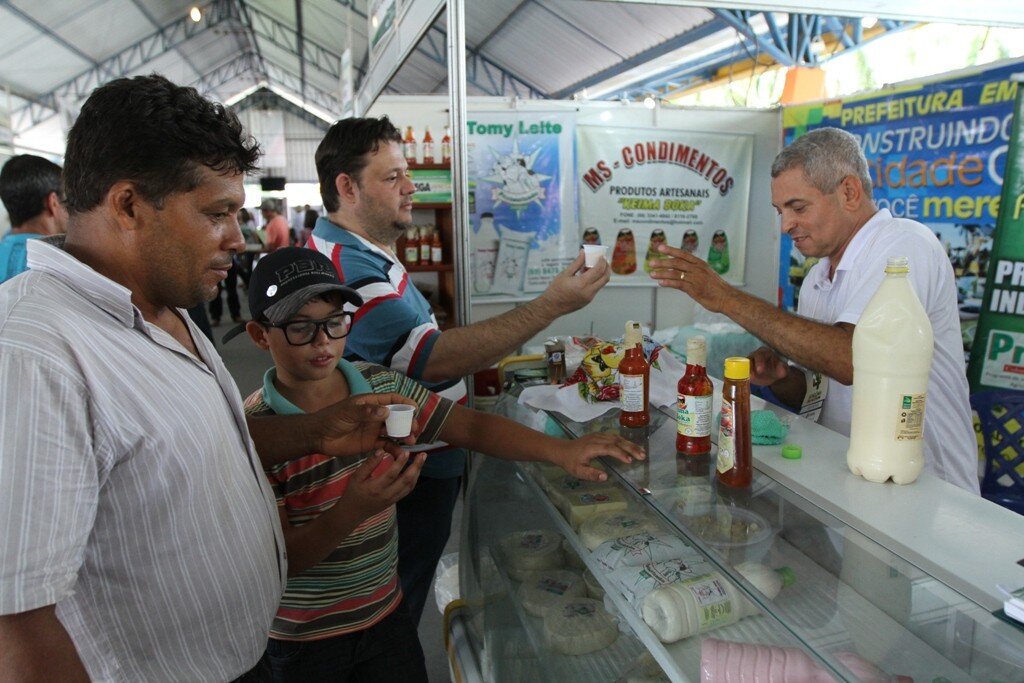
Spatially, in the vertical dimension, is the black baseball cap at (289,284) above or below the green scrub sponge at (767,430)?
above

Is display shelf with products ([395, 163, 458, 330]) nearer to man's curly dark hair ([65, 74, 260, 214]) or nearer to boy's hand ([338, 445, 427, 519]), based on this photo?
boy's hand ([338, 445, 427, 519])

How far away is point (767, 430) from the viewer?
5.13ft

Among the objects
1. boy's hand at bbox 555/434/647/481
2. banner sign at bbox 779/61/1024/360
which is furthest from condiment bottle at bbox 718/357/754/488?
banner sign at bbox 779/61/1024/360

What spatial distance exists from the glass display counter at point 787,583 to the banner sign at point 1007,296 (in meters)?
2.20

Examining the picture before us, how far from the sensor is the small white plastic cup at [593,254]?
180 centimetres

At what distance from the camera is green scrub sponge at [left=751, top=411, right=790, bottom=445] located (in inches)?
61.3

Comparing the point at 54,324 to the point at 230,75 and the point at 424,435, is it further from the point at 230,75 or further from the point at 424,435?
the point at 230,75

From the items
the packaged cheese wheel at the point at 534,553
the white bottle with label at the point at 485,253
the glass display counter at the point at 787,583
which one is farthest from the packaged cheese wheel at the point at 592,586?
the white bottle with label at the point at 485,253

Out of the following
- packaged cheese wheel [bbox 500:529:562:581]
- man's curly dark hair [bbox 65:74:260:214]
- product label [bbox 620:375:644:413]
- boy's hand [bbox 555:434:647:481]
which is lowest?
packaged cheese wheel [bbox 500:529:562:581]

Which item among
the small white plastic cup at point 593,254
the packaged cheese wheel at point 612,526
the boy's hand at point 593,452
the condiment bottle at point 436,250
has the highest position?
the small white plastic cup at point 593,254

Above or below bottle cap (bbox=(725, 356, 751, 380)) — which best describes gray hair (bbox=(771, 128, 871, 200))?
above

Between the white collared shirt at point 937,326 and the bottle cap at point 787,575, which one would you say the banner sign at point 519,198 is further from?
the bottle cap at point 787,575

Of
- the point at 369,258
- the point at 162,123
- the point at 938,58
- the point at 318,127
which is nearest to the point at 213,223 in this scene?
the point at 162,123

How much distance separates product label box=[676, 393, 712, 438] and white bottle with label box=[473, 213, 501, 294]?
10.7 ft
